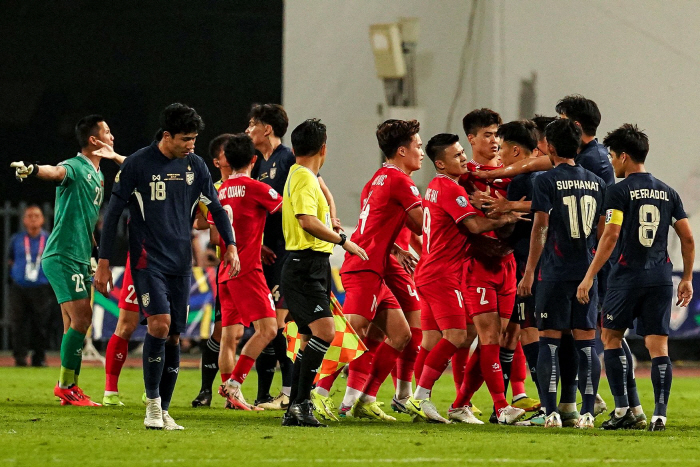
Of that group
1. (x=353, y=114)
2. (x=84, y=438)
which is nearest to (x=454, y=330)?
(x=84, y=438)

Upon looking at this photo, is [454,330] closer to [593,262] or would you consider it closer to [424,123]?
[593,262]

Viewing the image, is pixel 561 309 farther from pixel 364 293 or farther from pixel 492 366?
pixel 364 293

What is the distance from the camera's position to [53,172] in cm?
955

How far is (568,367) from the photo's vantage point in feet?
26.9

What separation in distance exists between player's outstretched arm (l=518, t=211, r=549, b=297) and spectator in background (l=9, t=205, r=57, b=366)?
9.62 m

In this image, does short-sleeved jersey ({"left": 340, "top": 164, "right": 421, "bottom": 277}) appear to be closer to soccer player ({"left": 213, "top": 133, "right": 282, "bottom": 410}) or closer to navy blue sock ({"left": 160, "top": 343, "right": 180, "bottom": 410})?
soccer player ({"left": 213, "top": 133, "right": 282, "bottom": 410})

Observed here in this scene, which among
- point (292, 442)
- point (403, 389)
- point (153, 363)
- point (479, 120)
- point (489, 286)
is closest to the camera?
point (292, 442)

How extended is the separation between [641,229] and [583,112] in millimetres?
1148

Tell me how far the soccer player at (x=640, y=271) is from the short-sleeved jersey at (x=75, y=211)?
4530 mm

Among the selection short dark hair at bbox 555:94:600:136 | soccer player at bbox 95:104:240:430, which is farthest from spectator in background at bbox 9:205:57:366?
short dark hair at bbox 555:94:600:136

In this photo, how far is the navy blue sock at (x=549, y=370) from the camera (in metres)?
7.86

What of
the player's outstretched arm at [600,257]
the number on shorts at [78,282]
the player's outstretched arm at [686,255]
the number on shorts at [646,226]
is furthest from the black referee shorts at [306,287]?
the number on shorts at [78,282]

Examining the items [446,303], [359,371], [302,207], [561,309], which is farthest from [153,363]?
[561,309]

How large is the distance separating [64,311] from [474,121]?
4019mm
